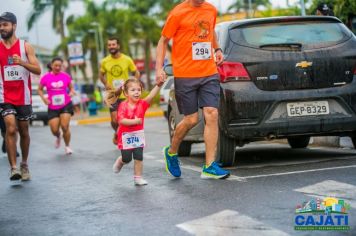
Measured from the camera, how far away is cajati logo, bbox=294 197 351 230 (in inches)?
177

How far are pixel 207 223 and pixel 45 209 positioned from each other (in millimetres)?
1750

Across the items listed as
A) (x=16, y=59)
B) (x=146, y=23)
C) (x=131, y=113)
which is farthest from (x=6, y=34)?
(x=146, y=23)

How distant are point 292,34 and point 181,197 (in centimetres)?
276

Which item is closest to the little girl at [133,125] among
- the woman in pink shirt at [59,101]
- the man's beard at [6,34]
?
the man's beard at [6,34]

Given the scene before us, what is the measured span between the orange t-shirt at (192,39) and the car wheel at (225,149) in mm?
763

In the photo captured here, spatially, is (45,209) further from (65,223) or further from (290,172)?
(290,172)

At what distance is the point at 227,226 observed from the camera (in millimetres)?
4672

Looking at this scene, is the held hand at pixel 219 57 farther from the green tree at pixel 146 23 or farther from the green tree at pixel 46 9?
the green tree at pixel 46 9

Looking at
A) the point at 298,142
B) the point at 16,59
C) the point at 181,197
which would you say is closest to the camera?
the point at 181,197

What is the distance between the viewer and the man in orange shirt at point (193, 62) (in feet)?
23.8

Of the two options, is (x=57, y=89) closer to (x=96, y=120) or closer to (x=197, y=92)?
(x=197, y=92)

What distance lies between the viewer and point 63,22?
194ft

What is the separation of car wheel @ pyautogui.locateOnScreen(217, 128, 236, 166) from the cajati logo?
252 cm

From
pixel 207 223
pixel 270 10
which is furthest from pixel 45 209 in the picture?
pixel 270 10
